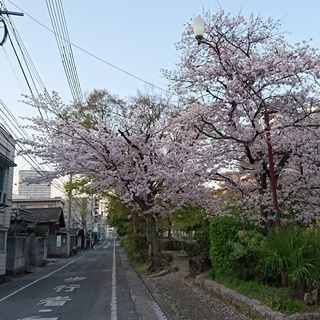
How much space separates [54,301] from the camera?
1418cm

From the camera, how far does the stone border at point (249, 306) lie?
26.7ft

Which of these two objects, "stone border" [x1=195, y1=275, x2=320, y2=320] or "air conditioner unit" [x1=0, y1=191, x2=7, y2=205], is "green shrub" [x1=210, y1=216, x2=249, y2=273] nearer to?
"stone border" [x1=195, y1=275, x2=320, y2=320]

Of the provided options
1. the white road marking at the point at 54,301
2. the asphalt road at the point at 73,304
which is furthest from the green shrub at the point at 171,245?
the white road marking at the point at 54,301

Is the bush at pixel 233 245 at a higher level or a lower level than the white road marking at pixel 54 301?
A: higher

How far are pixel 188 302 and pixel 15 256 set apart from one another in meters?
18.2

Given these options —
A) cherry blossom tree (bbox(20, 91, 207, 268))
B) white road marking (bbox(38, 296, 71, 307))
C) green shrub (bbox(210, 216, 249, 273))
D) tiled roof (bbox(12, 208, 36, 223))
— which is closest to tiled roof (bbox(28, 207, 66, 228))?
tiled roof (bbox(12, 208, 36, 223))

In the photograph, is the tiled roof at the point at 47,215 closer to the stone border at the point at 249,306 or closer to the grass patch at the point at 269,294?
the stone border at the point at 249,306

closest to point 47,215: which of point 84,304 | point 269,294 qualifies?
point 84,304

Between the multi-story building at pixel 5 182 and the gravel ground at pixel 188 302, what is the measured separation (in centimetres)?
958

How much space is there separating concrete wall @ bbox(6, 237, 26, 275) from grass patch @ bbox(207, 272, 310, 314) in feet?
58.2

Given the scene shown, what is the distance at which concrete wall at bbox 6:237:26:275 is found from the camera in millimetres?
27250

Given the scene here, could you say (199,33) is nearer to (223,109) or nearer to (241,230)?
(223,109)

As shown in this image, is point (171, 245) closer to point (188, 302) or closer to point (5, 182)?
point (5, 182)

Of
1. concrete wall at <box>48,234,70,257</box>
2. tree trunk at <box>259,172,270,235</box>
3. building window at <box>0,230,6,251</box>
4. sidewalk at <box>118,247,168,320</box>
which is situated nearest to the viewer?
sidewalk at <box>118,247,168,320</box>
